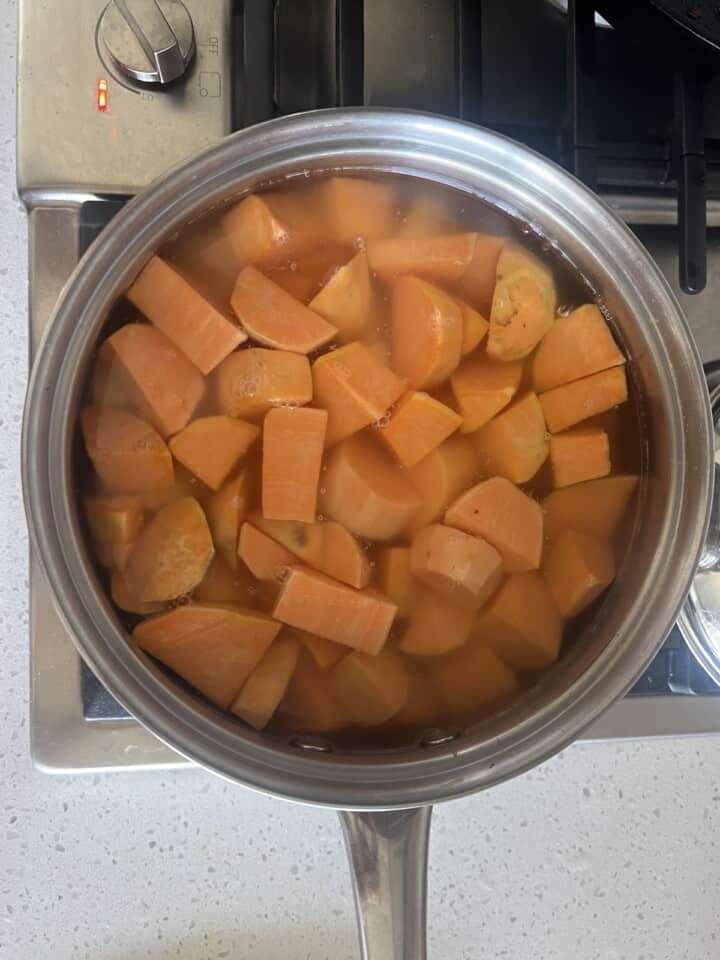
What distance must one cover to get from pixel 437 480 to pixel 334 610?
0.12 meters

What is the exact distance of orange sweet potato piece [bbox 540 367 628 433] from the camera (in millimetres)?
610

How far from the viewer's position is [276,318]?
567 millimetres

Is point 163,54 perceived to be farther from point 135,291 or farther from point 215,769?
point 215,769

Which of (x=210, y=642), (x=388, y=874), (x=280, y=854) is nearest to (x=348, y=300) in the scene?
(x=210, y=642)

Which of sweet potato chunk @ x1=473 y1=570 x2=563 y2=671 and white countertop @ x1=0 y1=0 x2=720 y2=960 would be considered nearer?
sweet potato chunk @ x1=473 y1=570 x2=563 y2=671

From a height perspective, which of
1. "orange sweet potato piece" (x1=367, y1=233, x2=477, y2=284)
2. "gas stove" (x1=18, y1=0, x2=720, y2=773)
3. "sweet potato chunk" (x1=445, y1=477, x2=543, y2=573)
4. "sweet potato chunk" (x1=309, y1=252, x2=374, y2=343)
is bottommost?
"sweet potato chunk" (x1=445, y1=477, x2=543, y2=573)

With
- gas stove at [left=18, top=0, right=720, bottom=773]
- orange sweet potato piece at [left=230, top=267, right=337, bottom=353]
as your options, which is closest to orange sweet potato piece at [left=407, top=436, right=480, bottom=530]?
orange sweet potato piece at [left=230, top=267, right=337, bottom=353]

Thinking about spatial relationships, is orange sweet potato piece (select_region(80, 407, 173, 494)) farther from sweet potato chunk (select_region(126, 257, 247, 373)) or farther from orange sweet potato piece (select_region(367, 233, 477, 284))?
orange sweet potato piece (select_region(367, 233, 477, 284))

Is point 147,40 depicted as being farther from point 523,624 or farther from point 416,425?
point 523,624

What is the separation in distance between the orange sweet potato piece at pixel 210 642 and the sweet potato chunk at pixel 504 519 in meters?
0.16

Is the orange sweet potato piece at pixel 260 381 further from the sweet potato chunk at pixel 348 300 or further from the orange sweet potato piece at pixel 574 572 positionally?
the orange sweet potato piece at pixel 574 572

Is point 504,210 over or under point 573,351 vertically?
over

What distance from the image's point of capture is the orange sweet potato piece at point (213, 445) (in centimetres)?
56

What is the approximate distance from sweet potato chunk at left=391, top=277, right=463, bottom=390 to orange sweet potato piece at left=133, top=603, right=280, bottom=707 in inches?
8.1
